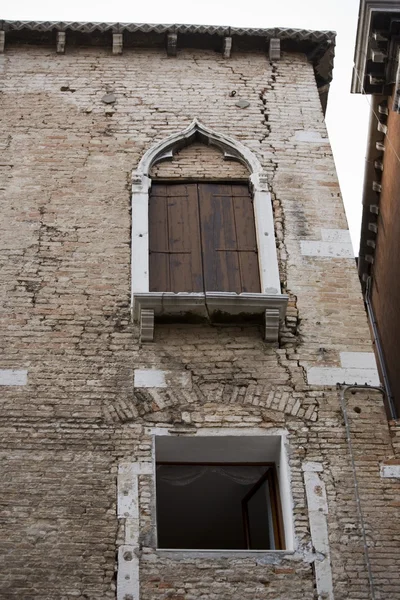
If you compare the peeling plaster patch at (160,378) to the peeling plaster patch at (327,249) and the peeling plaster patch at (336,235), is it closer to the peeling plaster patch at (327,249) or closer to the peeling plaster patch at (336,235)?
the peeling plaster patch at (327,249)

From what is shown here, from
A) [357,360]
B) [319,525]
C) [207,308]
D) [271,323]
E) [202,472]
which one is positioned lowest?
[319,525]

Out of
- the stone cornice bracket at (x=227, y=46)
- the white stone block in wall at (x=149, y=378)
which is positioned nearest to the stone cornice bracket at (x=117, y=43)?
the stone cornice bracket at (x=227, y=46)

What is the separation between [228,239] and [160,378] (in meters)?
2.09

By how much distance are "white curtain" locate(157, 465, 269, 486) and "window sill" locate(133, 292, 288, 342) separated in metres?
1.31


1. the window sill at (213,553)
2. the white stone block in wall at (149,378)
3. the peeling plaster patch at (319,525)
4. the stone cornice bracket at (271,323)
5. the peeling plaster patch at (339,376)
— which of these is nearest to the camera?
the peeling plaster patch at (319,525)

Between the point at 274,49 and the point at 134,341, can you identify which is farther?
the point at 274,49

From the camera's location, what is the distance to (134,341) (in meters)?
9.79

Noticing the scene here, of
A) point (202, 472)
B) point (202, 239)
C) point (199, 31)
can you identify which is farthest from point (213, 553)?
point (199, 31)

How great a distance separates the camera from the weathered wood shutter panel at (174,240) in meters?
10.4

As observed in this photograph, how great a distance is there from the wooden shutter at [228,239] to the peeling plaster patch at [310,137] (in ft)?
3.69

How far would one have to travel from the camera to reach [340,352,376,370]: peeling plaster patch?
971 cm

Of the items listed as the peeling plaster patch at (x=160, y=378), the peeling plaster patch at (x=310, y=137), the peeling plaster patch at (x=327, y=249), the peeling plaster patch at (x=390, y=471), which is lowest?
the peeling plaster patch at (x=390, y=471)

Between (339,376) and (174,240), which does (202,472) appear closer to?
(339,376)

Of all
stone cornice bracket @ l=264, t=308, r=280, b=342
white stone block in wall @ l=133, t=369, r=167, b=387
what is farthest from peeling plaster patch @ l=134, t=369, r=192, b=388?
stone cornice bracket @ l=264, t=308, r=280, b=342
